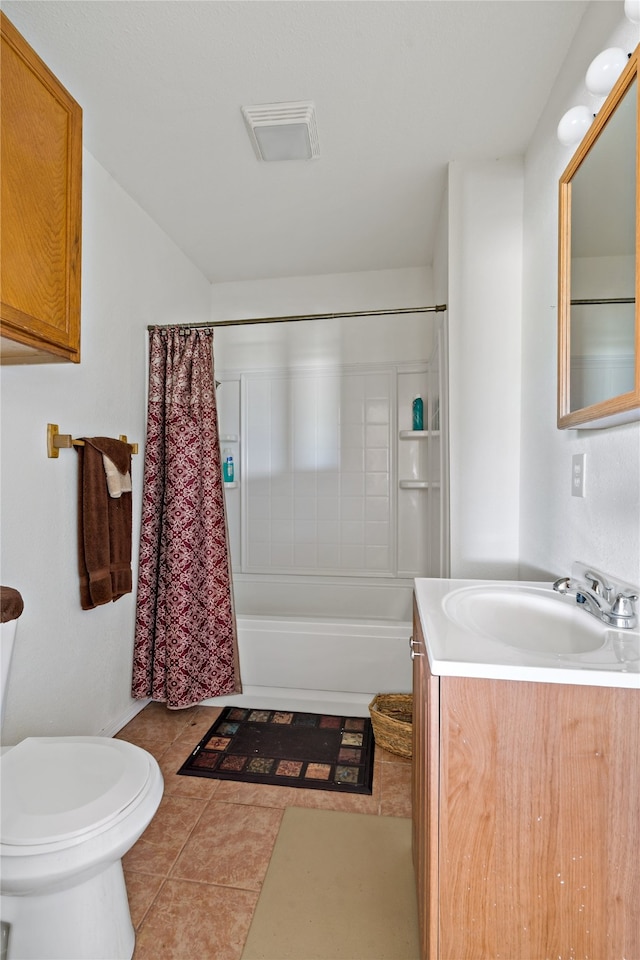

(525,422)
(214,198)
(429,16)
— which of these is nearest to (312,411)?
(214,198)

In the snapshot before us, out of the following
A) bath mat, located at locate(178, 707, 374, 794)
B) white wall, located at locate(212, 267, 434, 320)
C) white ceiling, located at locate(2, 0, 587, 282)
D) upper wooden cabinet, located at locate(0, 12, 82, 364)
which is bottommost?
bath mat, located at locate(178, 707, 374, 794)

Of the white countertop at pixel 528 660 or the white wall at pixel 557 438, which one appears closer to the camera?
the white countertop at pixel 528 660

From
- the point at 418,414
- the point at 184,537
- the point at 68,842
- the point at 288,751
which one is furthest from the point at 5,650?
the point at 418,414

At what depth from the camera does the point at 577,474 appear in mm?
1349

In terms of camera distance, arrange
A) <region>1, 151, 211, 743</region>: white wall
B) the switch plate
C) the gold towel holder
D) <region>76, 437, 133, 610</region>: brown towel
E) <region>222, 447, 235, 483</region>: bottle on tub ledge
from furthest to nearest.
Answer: <region>222, 447, 235, 483</region>: bottle on tub ledge, <region>76, 437, 133, 610</region>: brown towel, the gold towel holder, <region>1, 151, 211, 743</region>: white wall, the switch plate

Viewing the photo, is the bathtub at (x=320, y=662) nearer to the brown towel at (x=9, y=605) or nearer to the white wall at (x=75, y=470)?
the white wall at (x=75, y=470)

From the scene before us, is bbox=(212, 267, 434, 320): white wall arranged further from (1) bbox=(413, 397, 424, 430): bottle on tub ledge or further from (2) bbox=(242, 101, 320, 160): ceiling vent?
(2) bbox=(242, 101, 320, 160): ceiling vent

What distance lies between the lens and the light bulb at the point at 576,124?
1177mm

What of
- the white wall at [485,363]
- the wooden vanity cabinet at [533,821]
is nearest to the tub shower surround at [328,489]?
the white wall at [485,363]

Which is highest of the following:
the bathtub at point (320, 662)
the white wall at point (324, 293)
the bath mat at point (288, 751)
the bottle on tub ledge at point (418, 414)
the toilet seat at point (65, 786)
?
the white wall at point (324, 293)

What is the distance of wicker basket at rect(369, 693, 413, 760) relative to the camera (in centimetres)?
198

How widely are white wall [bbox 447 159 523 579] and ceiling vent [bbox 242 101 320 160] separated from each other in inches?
25.4

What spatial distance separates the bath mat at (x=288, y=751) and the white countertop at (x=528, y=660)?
4.22ft

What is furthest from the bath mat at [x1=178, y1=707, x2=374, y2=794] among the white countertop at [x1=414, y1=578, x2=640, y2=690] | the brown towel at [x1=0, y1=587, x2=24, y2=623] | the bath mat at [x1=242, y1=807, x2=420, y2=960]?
the white countertop at [x1=414, y1=578, x2=640, y2=690]
